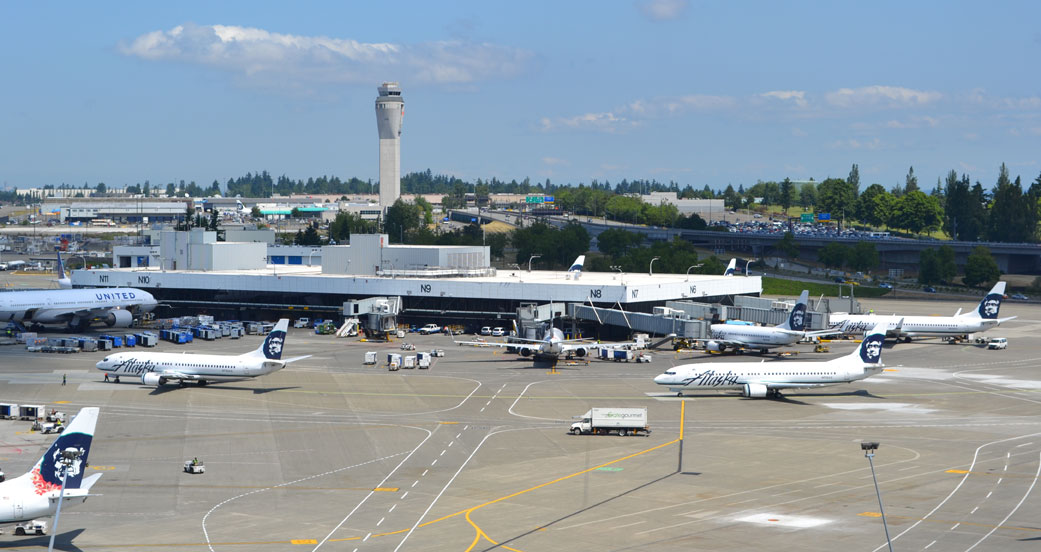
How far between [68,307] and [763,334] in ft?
279

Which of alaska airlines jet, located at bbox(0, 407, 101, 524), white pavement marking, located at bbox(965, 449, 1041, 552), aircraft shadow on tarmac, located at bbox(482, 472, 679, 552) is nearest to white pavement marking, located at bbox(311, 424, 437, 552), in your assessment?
aircraft shadow on tarmac, located at bbox(482, 472, 679, 552)

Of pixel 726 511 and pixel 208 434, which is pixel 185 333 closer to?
pixel 208 434

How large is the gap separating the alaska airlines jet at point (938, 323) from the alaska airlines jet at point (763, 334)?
17283 mm

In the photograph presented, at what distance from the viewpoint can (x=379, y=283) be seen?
14988 centimetres

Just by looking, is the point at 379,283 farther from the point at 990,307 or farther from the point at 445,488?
the point at 445,488

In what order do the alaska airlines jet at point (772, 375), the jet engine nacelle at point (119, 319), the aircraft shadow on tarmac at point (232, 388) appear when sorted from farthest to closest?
the jet engine nacelle at point (119, 319), the aircraft shadow on tarmac at point (232, 388), the alaska airlines jet at point (772, 375)

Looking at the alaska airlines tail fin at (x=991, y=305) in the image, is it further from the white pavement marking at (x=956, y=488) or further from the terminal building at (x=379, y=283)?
the white pavement marking at (x=956, y=488)

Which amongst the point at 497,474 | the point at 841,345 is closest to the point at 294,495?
the point at 497,474

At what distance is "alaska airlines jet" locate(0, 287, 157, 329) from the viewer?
132 meters

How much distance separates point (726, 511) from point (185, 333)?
3575 inches

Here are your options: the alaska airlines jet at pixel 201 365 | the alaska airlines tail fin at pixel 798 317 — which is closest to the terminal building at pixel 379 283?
the alaska airlines tail fin at pixel 798 317

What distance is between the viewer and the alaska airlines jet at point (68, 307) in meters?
132

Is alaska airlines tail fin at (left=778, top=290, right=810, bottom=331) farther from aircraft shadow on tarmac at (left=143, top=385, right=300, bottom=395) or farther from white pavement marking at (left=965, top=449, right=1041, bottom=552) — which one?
aircraft shadow on tarmac at (left=143, top=385, right=300, bottom=395)

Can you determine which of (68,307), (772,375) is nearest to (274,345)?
(772,375)
